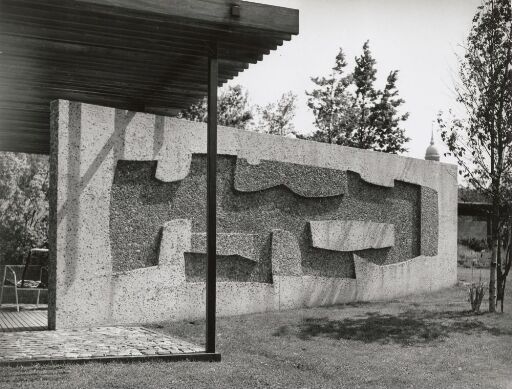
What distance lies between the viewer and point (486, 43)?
10.6 meters

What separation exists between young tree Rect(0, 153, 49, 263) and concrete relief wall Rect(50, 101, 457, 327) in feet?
31.9

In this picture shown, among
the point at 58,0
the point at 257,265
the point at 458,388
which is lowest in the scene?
the point at 458,388

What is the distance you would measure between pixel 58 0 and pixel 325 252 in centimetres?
724

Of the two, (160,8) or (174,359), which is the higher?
(160,8)

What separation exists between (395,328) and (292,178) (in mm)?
3218

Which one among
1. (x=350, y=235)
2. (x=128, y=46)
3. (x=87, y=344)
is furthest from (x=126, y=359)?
(x=350, y=235)

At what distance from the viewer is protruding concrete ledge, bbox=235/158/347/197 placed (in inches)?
419

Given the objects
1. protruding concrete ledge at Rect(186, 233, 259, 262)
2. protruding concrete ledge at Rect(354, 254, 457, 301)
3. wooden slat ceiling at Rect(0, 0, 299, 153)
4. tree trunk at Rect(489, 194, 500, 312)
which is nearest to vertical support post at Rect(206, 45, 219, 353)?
wooden slat ceiling at Rect(0, 0, 299, 153)

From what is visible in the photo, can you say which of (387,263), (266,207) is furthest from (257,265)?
(387,263)

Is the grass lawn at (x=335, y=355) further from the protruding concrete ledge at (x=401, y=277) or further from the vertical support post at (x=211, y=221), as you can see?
the protruding concrete ledge at (x=401, y=277)

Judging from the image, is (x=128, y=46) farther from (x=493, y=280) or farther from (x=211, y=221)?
(x=493, y=280)

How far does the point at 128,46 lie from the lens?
752 cm

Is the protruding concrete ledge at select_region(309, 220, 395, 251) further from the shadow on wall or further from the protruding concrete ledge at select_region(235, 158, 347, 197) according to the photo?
the shadow on wall

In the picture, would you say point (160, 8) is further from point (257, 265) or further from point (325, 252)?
point (325, 252)
